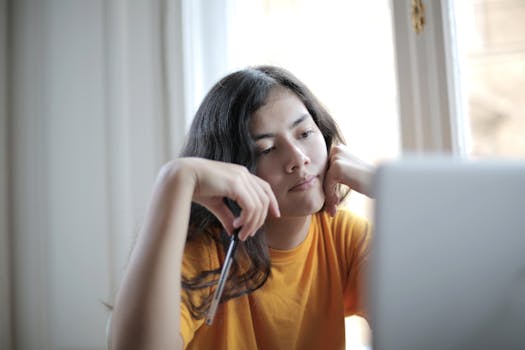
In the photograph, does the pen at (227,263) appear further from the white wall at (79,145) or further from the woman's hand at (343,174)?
the white wall at (79,145)

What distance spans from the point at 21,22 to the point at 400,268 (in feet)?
5.43

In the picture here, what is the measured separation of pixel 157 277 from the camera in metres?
0.74

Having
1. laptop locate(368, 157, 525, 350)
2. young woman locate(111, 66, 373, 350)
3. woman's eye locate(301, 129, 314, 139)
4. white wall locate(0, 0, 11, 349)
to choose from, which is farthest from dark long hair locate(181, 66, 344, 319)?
white wall locate(0, 0, 11, 349)

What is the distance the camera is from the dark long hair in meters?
0.94

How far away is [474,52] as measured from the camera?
1.30 metres

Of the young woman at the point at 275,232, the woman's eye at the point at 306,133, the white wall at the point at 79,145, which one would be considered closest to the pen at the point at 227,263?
the young woman at the point at 275,232

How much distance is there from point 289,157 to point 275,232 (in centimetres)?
22

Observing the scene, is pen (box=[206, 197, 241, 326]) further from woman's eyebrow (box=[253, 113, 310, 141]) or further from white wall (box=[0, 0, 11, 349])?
white wall (box=[0, 0, 11, 349])

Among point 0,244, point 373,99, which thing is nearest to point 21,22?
point 0,244

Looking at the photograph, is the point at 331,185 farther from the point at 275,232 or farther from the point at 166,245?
the point at 166,245

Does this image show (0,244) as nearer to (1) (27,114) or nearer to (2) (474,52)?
(1) (27,114)

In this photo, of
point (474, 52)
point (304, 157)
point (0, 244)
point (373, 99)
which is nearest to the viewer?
point (304, 157)

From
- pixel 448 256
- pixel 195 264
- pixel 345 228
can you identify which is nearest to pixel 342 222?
pixel 345 228

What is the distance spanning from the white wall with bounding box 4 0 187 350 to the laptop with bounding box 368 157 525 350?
47.5 inches
